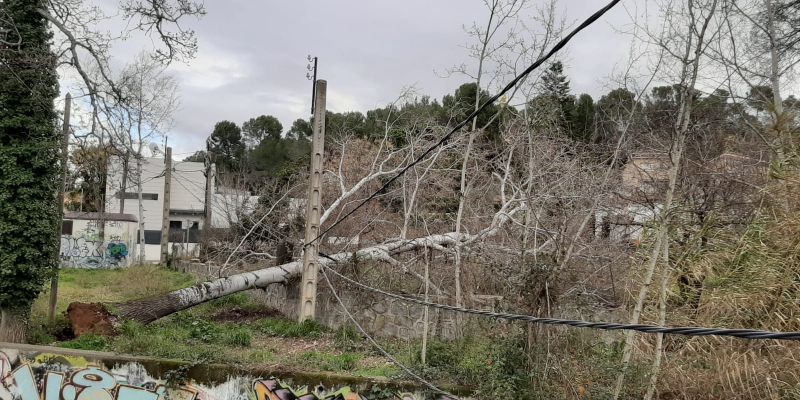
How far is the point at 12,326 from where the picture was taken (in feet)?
29.7

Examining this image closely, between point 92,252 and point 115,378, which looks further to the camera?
point 92,252

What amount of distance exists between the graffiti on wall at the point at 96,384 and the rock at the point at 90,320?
3.79 ft

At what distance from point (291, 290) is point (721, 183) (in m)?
8.81

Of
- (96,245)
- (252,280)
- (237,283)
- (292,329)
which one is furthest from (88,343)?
(96,245)

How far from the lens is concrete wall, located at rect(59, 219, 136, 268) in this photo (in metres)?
27.9

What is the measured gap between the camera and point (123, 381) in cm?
805

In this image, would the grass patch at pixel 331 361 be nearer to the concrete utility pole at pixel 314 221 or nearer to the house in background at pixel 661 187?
the concrete utility pole at pixel 314 221

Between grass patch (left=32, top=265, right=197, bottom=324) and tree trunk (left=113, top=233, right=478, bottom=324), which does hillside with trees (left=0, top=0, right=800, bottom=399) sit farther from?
grass patch (left=32, top=265, right=197, bottom=324)

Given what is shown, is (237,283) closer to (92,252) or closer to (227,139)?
(92,252)

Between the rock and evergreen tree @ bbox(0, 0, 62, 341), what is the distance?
71cm

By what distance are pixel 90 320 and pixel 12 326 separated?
3.54ft

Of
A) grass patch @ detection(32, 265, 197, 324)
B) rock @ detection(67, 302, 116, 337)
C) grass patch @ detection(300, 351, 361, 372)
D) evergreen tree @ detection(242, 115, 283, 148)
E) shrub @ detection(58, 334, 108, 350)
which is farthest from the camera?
evergreen tree @ detection(242, 115, 283, 148)

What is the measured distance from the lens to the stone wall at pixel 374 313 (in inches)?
366

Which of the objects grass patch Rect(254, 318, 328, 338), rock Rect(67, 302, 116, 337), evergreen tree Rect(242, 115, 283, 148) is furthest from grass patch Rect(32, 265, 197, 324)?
evergreen tree Rect(242, 115, 283, 148)
